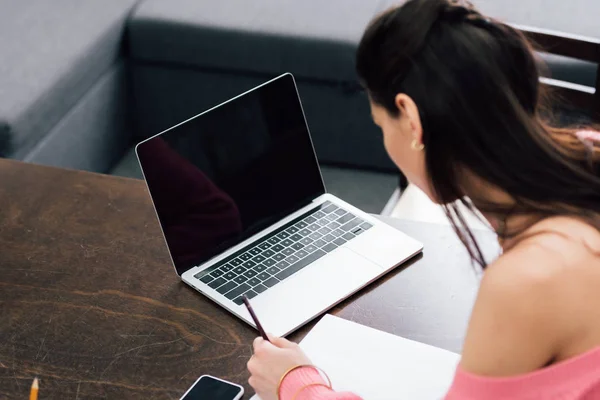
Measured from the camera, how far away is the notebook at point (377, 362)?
42.2 inches

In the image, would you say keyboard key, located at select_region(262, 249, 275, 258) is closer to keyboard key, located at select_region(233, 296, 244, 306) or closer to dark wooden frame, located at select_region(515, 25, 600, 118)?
keyboard key, located at select_region(233, 296, 244, 306)

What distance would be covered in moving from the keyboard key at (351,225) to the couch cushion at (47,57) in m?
1.08

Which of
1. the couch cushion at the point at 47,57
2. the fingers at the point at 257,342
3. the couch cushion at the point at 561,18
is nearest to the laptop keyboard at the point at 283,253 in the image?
the fingers at the point at 257,342

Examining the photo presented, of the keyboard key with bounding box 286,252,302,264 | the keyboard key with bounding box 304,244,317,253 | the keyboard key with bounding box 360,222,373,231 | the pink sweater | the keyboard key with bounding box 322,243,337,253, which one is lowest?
the keyboard key with bounding box 286,252,302,264

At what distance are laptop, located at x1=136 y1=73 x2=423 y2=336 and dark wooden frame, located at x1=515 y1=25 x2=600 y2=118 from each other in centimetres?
52

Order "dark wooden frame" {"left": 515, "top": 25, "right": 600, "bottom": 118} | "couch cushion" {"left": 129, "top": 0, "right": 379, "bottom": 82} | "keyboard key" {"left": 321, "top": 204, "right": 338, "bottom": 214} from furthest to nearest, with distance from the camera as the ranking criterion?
1. "couch cushion" {"left": 129, "top": 0, "right": 379, "bottom": 82}
2. "dark wooden frame" {"left": 515, "top": 25, "right": 600, "bottom": 118}
3. "keyboard key" {"left": 321, "top": 204, "right": 338, "bottom": 214}

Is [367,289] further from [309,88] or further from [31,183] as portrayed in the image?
[309,88]

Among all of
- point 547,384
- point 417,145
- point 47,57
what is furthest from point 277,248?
point 47,57

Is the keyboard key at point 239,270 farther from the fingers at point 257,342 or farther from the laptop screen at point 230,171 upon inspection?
the fingers at point 257,342

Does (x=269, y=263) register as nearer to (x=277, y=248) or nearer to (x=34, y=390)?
(x=277, y=248)

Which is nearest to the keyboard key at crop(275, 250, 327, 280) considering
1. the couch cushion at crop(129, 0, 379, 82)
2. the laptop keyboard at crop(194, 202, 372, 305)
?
the laptop keyboard at crop(194, 202, 372, 305)

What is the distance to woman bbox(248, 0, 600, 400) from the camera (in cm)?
91

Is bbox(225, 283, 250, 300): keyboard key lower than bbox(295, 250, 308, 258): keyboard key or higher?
lower

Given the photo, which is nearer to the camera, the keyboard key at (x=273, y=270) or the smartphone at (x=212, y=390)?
A: the smartphone at (x=212, y=390)
